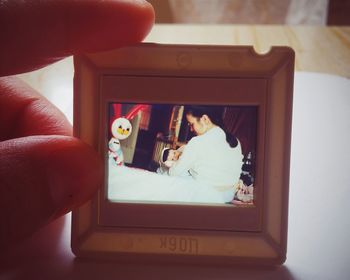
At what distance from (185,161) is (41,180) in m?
0.17

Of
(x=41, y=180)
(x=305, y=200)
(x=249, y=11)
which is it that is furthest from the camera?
(x=249, y=11)

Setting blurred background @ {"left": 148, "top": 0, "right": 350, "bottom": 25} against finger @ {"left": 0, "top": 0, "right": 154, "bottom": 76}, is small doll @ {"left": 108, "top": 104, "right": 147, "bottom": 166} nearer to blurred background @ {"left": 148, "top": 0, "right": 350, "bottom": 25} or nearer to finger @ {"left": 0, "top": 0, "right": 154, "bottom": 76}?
finger @ {"left": 0, "top": 0, "right": 154, "bottom": 76}

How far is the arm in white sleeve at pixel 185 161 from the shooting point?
0.52m

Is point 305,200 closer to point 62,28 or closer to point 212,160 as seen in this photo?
point 212,160

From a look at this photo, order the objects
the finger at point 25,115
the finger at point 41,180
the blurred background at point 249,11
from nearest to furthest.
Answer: the finger at point 41,180 < the finger at point 25,115 < the blurred background at point 249,11

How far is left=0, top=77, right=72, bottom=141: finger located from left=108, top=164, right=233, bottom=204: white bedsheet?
156mm

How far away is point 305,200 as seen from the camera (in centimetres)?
62

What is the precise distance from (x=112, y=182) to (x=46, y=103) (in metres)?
0.23

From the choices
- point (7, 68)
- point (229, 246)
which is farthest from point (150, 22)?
point (229, 246)

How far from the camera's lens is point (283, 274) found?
1.65ft

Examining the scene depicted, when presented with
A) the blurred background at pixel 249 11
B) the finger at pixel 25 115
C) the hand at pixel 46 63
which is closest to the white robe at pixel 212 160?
the hand at pixel 46 63

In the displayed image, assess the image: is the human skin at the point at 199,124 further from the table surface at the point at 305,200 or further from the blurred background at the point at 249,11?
the blurred background at the point at 249,11

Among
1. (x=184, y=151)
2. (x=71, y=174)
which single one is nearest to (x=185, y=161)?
(x=184, y=151)

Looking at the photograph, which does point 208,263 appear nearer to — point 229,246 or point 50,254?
point 229,246
